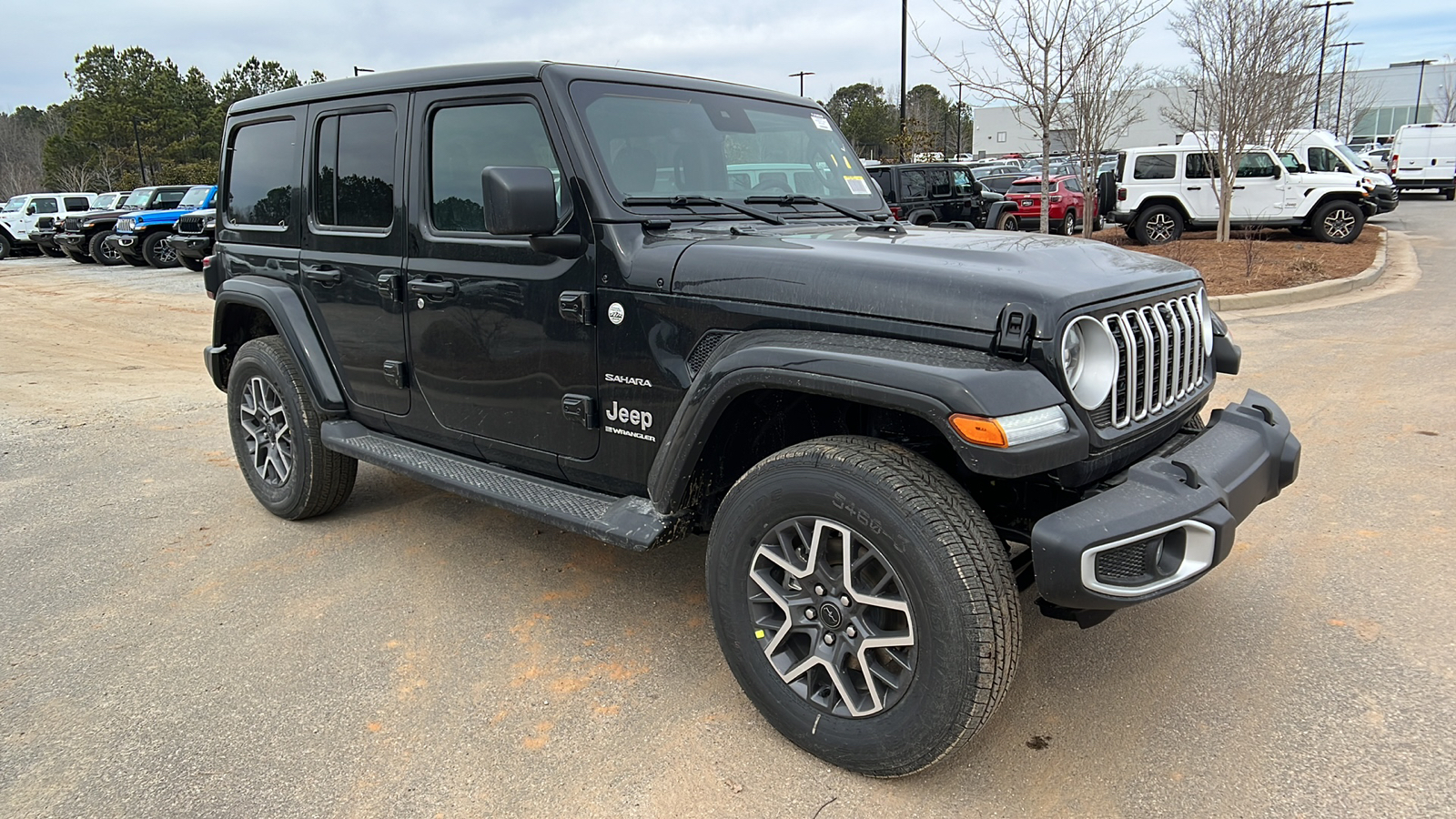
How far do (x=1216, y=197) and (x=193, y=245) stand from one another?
19478 mm

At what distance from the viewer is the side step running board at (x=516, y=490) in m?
2.99

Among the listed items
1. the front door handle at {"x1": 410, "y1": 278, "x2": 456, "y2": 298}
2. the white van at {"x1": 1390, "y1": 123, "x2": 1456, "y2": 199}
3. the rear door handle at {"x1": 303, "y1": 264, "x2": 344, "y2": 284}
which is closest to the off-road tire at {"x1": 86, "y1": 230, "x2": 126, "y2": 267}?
the rear door handle at {"x1": 303, "y1": 264, "x2": 344, "y2": 284}

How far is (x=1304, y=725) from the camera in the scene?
270 cm

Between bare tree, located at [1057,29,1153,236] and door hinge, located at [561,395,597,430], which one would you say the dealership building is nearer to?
bare tree, located at [1057,29,1153,236]

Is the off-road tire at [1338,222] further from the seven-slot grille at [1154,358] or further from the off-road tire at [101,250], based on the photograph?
the off-road tire at [101,250]

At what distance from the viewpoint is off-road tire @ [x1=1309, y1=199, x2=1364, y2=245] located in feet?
52.4

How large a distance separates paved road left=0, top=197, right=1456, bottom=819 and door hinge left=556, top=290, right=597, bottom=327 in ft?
3.81

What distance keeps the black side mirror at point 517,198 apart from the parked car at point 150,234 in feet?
72.1

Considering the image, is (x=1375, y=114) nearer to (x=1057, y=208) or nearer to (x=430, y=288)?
(x=1057, y=208)

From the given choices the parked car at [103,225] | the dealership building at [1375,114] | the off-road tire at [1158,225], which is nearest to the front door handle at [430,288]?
the off-road tire at [1158,225]

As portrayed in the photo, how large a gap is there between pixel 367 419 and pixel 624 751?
223cm

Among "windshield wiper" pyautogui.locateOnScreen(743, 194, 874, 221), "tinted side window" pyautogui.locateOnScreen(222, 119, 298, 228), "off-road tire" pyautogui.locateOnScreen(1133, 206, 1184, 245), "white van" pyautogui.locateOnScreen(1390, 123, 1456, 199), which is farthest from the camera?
"white van" pyautogui.locateOnScreen(1390, 123, 1456, 199)

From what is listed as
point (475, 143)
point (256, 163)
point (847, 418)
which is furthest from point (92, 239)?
point (847, 418)

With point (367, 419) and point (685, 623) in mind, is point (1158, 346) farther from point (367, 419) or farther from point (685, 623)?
point (367, 419)
